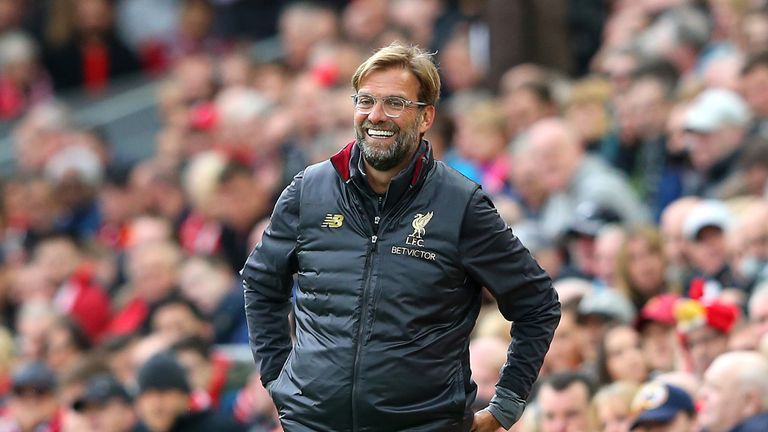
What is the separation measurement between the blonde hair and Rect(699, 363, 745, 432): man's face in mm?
2423

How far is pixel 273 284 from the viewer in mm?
5773

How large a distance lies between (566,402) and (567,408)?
0.03 meters

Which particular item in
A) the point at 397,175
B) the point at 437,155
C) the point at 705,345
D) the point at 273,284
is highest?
the point at 397,175

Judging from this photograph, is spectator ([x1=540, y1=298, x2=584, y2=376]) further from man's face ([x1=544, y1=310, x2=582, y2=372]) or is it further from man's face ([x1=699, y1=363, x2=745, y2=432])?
man's face ([x1=699, y1=363, x2=745, y2=432])

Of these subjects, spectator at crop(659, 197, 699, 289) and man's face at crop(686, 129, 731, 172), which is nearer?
→ spectator at crop(659, 197, 699, 289)

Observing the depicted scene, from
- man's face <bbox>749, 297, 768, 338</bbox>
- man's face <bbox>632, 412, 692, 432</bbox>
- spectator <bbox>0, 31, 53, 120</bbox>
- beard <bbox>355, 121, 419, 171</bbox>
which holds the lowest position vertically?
spectator <bbox>0, 31, 53, 120</bbox>

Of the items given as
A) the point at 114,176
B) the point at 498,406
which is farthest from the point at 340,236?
the point at 114,176

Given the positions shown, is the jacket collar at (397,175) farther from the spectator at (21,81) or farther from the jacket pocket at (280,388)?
the spectator at (21,81)

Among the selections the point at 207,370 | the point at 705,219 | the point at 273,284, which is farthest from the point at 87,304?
the point at 273,284

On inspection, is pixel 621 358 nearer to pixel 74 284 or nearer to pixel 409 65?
pixel 409 65

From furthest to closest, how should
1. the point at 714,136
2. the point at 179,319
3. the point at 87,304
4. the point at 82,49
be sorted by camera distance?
the point at 82,49 < the point at 87,304 < the point at 179,319 < the point at 714,136

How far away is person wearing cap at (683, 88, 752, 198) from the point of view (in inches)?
394

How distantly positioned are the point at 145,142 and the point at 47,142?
1556 millimetres

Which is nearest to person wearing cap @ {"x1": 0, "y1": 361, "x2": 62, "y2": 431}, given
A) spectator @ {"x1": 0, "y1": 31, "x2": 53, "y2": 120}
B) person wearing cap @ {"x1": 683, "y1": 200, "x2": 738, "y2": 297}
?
person wearing cap @ {"x1": 683, "y1": 200, "x2": 738, "y2": 297}
